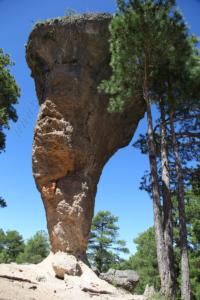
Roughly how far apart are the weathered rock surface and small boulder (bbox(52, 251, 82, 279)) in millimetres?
3519

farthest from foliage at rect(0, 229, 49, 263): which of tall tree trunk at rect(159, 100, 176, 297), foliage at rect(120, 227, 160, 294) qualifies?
tall tree trunk at rect(159, 100, 176, 297)

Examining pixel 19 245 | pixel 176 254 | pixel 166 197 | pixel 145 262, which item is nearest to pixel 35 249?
pixel 19 245

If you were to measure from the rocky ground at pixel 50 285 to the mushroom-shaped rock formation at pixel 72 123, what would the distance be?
64.6 inches

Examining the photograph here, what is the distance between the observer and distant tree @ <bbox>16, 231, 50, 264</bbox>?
4203 cm

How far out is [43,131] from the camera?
17.2 metres

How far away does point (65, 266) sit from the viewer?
14.5m

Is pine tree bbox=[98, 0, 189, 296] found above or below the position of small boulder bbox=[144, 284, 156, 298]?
above

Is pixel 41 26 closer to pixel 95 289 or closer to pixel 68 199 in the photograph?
pixel 68 199

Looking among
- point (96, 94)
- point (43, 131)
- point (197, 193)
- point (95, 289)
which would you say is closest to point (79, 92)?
point (96, 94)

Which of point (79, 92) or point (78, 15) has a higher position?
point (78, 15)

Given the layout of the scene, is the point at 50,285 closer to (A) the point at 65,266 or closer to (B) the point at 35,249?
(A) the point at 65,266

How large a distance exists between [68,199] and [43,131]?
3.96 metres

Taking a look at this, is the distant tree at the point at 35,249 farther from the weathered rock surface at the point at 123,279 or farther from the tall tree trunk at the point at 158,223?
the tall tree trunk at the point at 158,223

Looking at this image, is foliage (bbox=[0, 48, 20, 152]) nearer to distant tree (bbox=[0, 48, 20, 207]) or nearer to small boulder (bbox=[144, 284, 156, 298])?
distant tree (bbox=[0, 48, 20, 207])
